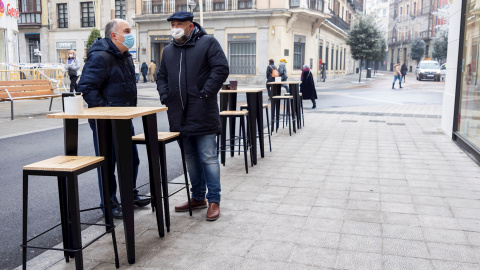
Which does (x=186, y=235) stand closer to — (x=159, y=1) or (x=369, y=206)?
(x=369, y=206)

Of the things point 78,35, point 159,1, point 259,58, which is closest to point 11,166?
point 259,58

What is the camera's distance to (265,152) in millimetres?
7711

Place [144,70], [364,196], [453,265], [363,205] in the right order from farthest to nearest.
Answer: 1. [144,70]
2. [364,196]
3. [363,205]
4. [453,265]

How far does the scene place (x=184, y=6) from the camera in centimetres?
3353

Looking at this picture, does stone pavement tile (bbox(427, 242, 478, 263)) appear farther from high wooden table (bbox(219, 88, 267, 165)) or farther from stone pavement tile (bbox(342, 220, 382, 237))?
high wooden table (bbox(219, 88, 267, 165))

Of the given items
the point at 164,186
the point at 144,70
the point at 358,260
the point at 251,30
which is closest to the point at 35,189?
the point at 164,186

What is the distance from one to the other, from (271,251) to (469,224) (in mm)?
1904

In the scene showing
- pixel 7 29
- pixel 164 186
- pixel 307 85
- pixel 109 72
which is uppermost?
pixel 7 29

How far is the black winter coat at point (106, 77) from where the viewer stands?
414 centimetres

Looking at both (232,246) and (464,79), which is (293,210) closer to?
(232,246)

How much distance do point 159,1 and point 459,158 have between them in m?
30.5

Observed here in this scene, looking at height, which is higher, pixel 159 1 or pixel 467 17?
pixel 159 1

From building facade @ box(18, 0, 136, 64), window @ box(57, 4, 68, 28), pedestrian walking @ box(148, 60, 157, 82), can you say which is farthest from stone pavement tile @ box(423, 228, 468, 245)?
window @ box(57, 4, 68, 28)

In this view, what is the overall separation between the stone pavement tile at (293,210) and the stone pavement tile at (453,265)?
1352 mm
